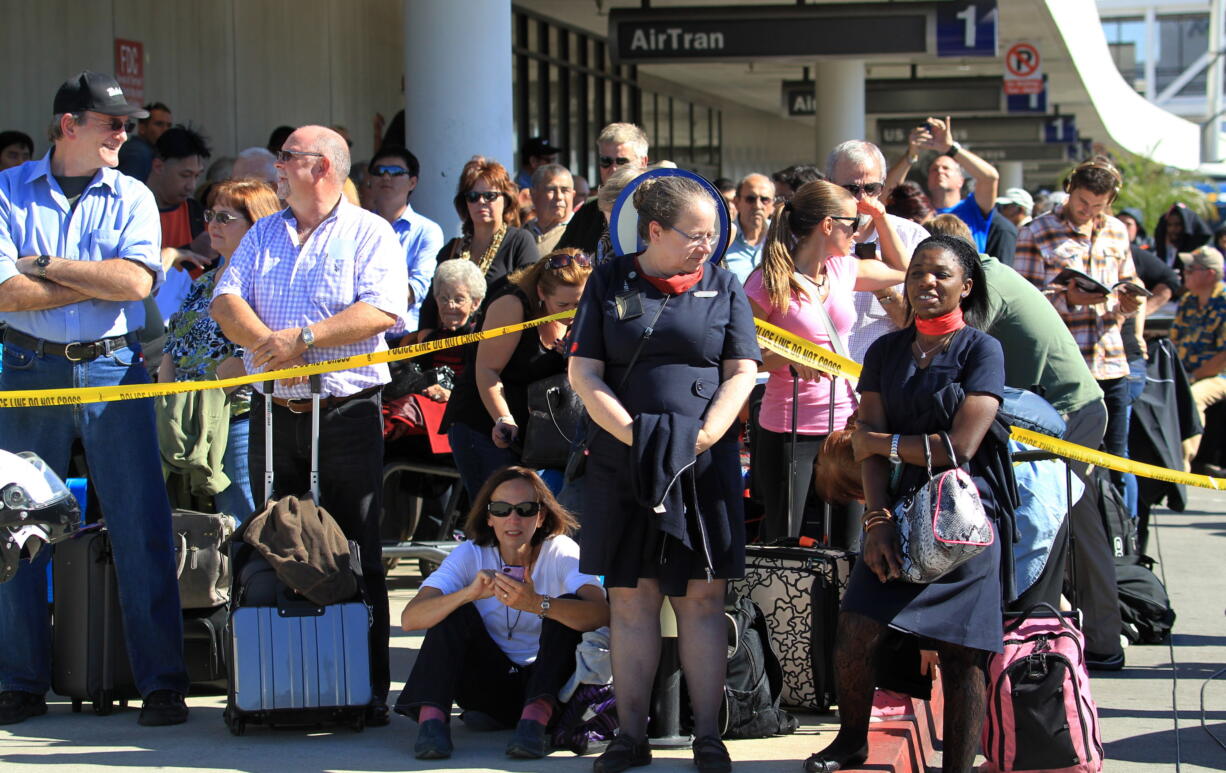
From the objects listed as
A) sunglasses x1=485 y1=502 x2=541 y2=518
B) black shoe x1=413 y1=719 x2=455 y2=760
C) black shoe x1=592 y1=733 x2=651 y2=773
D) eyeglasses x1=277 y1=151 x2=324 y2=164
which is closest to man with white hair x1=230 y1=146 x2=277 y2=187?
eyeglasses x1=277 y1=151 x2=324 y2=164

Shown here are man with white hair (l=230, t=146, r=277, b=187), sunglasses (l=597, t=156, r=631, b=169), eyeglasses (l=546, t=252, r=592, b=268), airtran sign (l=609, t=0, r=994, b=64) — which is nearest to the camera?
eyeglasses (l=546, t=252, r=592, b=268)

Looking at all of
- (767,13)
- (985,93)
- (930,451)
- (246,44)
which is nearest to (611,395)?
(930,451)

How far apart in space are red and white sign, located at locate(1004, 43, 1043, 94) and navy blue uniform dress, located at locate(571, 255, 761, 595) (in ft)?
62.6

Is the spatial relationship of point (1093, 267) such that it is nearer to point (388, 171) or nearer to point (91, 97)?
point (388, 171)

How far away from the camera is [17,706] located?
5875 mm

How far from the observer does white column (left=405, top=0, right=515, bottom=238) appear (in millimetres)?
11258

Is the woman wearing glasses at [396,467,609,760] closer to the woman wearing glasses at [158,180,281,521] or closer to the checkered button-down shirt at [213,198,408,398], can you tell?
the checkered button-down shirt at [213,198,408,398]

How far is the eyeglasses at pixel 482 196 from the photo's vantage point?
7.88m

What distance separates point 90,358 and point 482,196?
2.58 metres

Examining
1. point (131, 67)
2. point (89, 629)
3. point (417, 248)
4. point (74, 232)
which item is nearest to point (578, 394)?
point (74, 232)

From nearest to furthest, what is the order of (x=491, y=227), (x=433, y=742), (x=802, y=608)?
1. (x=433, y=742)
2. (x=802, y=608)
3. (x=491, y=227)

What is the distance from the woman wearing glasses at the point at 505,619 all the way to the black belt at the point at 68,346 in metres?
1.39

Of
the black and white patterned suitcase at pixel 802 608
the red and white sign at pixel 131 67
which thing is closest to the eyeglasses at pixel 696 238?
the black and white patterned suitcase at pixel 802 608

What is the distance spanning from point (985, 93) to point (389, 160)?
16.0m
